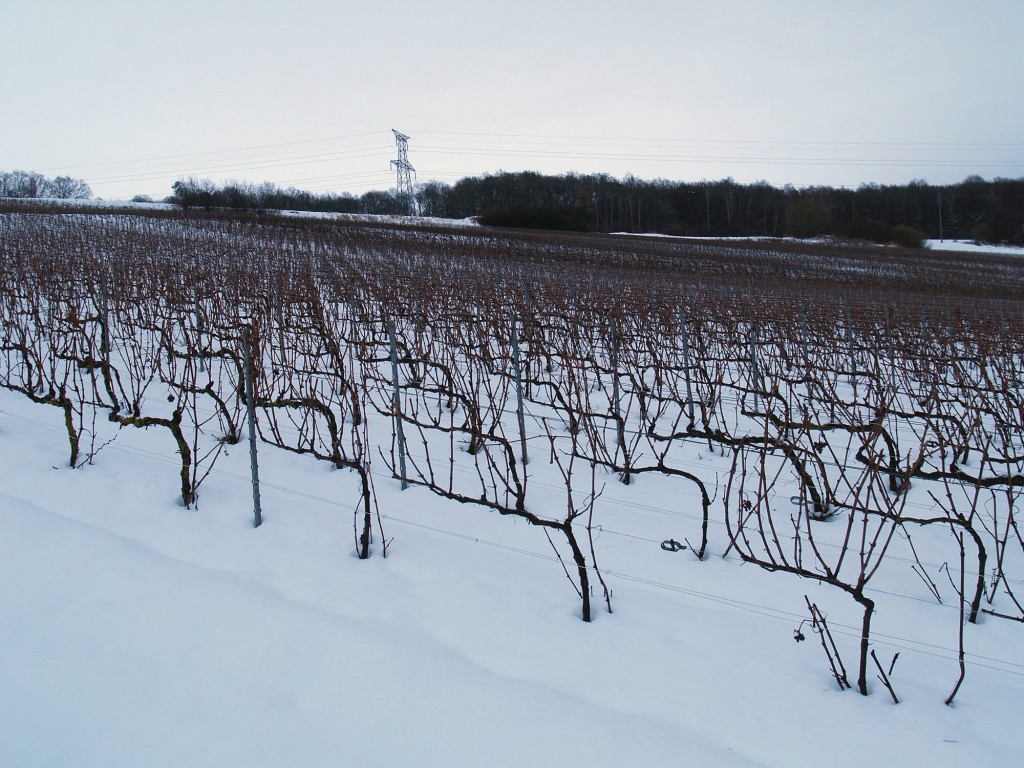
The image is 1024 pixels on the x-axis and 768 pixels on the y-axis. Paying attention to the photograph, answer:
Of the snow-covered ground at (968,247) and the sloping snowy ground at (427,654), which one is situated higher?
the snow-covered ground at (968,247)

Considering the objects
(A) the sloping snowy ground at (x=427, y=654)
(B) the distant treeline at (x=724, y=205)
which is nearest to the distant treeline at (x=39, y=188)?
(B) the distant treeline at (x=724, y=205)

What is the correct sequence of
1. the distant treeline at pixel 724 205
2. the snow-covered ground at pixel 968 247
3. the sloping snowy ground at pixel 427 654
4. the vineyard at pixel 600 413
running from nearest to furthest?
1. the sloping snowy ground at pixel 427 654
2. the vineyard at pixel 600 413
3. the snow-covered ground at pixel 968 247
4. the distant treeline at pixel 724 205

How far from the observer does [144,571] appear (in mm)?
2744

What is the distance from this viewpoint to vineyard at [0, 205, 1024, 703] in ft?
9.66

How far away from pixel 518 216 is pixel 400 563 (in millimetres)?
36472

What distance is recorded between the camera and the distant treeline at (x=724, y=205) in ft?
139

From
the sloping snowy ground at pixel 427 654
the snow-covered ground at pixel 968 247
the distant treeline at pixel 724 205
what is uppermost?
the distant treeline at pixel 724 205

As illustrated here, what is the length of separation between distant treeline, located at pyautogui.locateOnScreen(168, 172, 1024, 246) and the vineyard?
29246mm

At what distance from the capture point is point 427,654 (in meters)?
2.32

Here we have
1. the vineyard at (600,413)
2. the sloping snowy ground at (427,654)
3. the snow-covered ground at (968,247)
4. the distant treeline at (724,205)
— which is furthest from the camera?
the distant treeline at (724,205)

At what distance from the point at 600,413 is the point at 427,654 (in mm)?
3709

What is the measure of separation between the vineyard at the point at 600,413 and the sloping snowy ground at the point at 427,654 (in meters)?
0.12

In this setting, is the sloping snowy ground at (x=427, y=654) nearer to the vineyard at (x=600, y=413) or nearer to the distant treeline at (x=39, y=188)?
the vineyard at (x=600, y=413)

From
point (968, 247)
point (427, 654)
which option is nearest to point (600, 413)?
point (427, 654)
